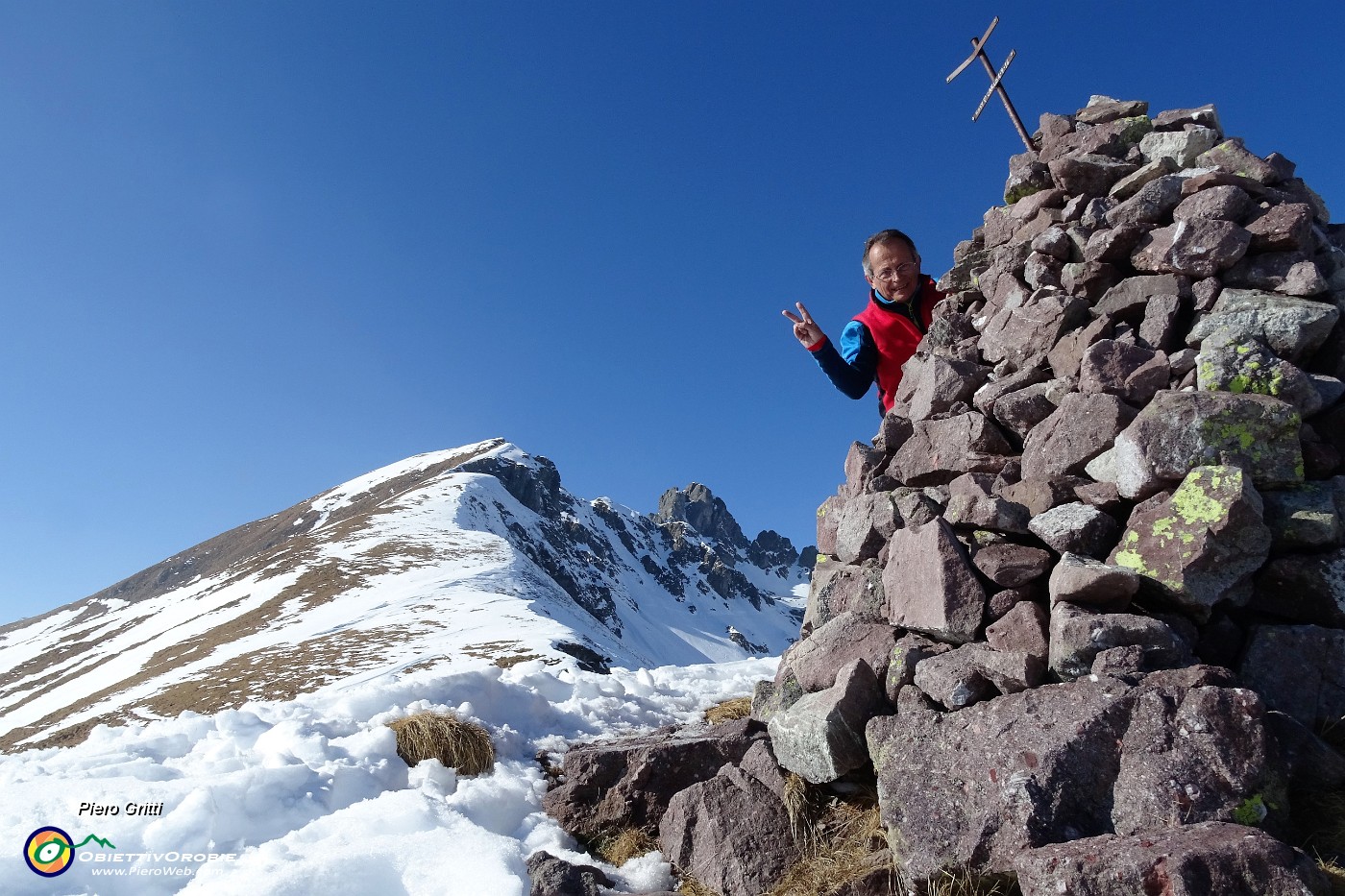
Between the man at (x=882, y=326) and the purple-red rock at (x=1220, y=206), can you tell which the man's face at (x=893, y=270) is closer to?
the man at (x=882, y=326)

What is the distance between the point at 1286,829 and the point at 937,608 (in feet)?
7.27

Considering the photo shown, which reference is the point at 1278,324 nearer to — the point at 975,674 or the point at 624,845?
the point at 975,674

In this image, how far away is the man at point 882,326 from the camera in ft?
26.1

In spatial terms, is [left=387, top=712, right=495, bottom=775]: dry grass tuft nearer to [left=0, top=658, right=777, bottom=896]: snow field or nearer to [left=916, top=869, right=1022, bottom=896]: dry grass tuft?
[left=0, top=658, right=777, bottom=896]: snow field

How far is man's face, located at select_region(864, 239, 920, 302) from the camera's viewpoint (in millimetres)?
7992

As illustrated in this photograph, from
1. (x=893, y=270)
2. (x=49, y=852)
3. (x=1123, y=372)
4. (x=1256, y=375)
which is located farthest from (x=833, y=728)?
(x=49, y=852)

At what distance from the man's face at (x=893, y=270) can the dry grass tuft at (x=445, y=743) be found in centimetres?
678

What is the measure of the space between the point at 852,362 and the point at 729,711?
196 inches

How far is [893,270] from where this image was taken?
8109 millimetres

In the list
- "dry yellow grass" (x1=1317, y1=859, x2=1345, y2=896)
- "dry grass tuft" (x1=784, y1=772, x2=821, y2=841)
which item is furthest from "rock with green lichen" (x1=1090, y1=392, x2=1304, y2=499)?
"dry grass tuft" (x1=784, y1=772, x2=821, y2=841)

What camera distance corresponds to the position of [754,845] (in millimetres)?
5324

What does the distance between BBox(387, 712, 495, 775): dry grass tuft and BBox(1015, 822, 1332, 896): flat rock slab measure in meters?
5.19

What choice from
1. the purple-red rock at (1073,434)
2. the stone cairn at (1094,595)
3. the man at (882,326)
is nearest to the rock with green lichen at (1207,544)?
the stone cairn at (1094,595)

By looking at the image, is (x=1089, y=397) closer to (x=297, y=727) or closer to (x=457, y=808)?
(x=457, y=808)
